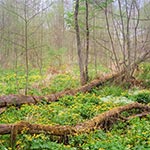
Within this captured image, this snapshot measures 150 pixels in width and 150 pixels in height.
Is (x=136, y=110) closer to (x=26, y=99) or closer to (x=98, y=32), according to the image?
(x=26, y=99)

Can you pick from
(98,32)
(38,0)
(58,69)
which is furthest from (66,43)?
(38,0)

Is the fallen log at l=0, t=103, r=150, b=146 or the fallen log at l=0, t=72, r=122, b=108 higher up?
the fallen log at l=0, t=72, r=122, b=108

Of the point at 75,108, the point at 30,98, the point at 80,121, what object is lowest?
the point at 80,121

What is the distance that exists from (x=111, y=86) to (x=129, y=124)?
4404mm

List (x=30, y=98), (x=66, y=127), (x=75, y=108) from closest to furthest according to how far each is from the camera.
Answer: (x=66, y=127)
(x=75, y=108)
(x=30, y=98)

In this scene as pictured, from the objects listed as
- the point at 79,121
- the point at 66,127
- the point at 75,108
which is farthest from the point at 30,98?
the point at 66,127

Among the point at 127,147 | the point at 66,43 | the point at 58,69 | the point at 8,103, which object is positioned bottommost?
the point at 127,147

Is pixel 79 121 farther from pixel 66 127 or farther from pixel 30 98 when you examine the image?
pixel 30 98

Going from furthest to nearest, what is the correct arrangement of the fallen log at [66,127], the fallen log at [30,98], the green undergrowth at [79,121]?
the fallen log at [30,98]
the fallen log at [66,127]
the green undergrowth at [79,121]

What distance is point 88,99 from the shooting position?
864 cm

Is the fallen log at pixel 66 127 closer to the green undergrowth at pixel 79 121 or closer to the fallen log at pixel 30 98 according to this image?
the green undergrowth at pixel 79 121

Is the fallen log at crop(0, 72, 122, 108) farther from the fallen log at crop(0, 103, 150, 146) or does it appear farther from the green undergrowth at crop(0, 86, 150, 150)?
the fallen log at crop(0, 103, 150, 146)

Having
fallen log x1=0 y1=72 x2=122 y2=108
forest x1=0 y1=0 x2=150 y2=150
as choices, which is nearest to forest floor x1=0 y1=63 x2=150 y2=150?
forest x1=0 y1=0 x2=150 y2=150

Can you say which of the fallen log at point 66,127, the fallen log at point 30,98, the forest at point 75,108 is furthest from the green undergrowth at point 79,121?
the fallen log at point 30,98
